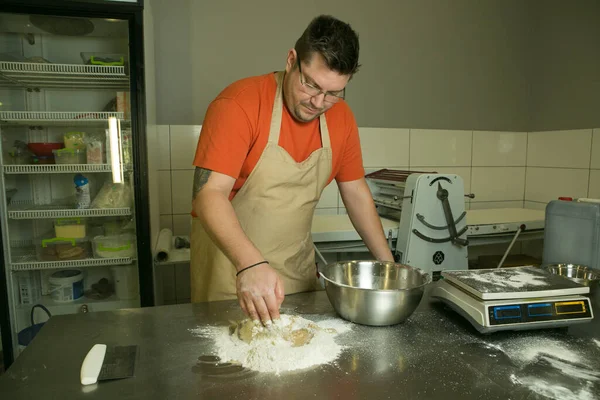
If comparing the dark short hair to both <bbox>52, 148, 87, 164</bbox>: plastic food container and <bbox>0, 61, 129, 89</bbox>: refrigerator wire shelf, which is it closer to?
<bbox>0, 61, 129, 89</bbox>: refrigerator wire shelf

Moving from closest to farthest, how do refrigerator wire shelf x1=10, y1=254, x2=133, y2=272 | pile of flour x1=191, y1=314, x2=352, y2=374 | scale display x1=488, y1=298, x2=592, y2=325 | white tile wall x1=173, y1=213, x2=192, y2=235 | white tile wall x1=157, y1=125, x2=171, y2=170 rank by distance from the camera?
pile of flour x1=191, y1=314, x2=352, y2=374 → scale display x1=488, y1=298, x2=592, y2=325 → refrigerator wire shelf x1=10, y1=254, x2=133, y2=272 → white tile wall x1=157, y1=125, x2=171, y2=170 → white tile wall x1=173, y1=213, x2=192, y2=235

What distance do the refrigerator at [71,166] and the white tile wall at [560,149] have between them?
3.03m

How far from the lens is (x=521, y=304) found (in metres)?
1.11

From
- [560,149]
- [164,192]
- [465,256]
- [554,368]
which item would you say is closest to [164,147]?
[164,192]

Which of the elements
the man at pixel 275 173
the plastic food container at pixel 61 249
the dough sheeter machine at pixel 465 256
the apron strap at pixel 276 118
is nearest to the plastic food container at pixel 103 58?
the plastic food container at pixel 61 249

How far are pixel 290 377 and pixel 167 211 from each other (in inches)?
85.1

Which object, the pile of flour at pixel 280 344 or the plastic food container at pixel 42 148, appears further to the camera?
the plastic food container at pixel 42 148

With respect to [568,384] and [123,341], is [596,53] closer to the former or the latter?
[568,384]

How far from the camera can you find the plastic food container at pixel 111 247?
254cm

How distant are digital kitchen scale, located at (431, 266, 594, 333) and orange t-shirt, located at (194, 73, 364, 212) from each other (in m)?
0.70

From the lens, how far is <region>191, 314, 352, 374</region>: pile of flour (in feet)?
3.17

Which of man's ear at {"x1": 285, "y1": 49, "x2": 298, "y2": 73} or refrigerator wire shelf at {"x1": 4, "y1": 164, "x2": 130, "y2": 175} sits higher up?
man's ear at {"x1": 285, "y1": 49, "x2": 298, "y2": 73}

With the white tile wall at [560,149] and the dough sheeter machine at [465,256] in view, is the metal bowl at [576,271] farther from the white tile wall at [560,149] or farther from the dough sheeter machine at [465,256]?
the white tile wall at [560,149]

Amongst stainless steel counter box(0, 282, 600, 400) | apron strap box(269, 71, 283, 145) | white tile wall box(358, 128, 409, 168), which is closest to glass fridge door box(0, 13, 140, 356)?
apron strap box(269, 71, 283, 145)
